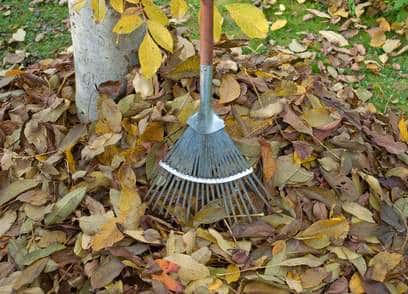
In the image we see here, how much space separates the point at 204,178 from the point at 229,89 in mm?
393

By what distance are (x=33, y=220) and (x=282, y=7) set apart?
171cm

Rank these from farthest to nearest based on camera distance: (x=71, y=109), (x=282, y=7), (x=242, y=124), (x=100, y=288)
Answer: (x=282, y=7) → (x=71, y=109) → (x=242, y=124) → (x=100, y=288)

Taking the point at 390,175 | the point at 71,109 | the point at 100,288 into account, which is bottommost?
the point at 100,288

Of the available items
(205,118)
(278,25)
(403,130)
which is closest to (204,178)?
(205,118)

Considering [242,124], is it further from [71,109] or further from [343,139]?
[71,109]

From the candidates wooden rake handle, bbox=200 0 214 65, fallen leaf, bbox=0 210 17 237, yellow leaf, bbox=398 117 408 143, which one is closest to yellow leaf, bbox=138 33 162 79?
wooden rake handle, bbox=200 0 214 65

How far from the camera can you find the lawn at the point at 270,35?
2486mm

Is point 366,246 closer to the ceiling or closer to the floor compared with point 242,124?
closer to the floor

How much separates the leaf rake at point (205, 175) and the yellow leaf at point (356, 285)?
298 millimetres

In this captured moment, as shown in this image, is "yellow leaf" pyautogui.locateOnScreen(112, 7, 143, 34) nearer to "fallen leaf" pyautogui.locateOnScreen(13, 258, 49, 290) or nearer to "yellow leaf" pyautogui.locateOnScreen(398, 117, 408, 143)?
"fallen leaf" pyautogui.locateOnScreen(13, 258, 49, 290)

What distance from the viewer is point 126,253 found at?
5.19 ft

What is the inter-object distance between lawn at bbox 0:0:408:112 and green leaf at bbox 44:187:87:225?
1.04 meters

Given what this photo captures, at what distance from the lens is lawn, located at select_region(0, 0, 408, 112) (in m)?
2.49

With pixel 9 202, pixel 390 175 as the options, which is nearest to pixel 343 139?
pixel 390 175
